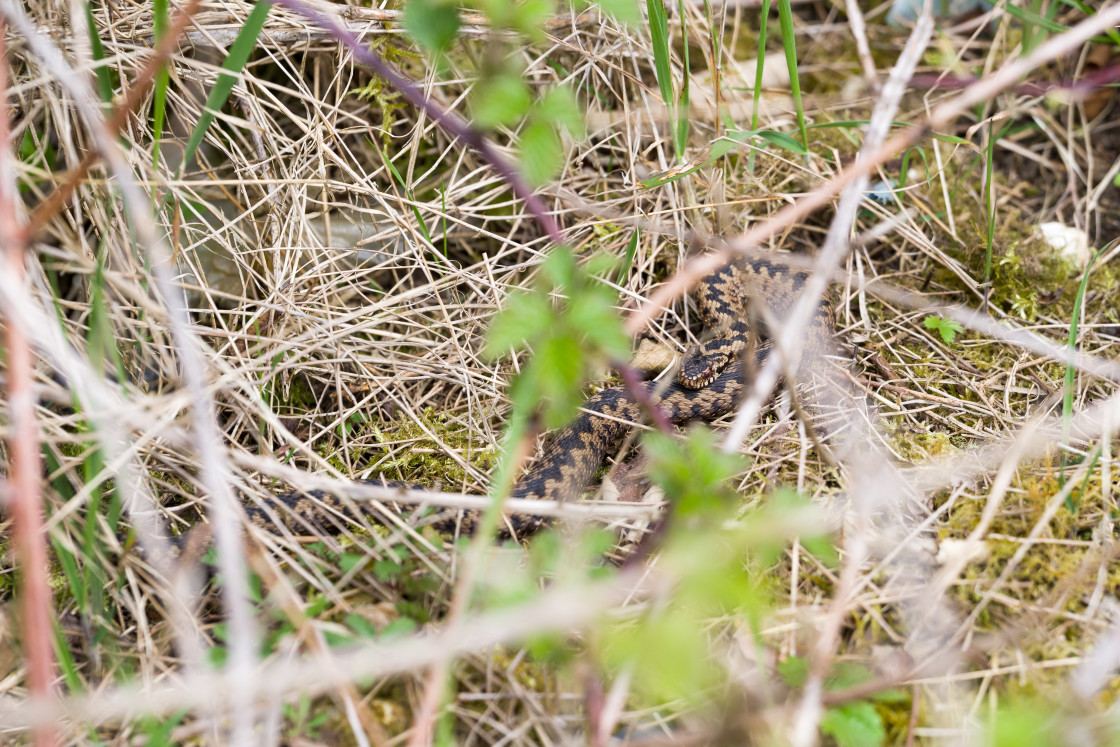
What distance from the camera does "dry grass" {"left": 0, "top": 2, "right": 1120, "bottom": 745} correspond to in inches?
88.4

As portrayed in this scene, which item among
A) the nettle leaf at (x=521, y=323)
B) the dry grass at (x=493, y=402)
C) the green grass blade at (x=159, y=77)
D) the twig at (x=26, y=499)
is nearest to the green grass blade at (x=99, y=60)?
the green grass blade at (x=159, y=77)

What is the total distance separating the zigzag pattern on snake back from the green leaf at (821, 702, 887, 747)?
1.26m

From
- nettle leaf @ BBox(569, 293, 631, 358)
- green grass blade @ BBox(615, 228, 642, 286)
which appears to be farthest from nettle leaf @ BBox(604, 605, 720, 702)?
green grass blade @ BBox(615, 228, 642, 286)

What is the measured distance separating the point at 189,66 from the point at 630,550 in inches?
108

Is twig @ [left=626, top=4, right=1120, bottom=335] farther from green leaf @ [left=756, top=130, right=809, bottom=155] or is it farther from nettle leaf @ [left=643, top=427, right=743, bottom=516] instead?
green leaf @ [left=756, top=130, right=809, bottom=155]

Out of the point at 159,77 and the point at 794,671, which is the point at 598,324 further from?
the point at 159,77

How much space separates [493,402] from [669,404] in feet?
2.85

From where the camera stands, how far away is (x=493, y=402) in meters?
3.62

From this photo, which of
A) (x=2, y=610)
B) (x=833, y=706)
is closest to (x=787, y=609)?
(x=833, y=706)

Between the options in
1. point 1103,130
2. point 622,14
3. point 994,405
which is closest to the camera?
point 622,14

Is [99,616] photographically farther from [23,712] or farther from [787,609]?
[787,609]

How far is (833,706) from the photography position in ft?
7.25

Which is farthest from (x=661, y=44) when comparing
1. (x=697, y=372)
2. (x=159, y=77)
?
(x=159, y=77)

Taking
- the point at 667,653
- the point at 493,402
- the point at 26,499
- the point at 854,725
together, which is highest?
the point at 26,499
